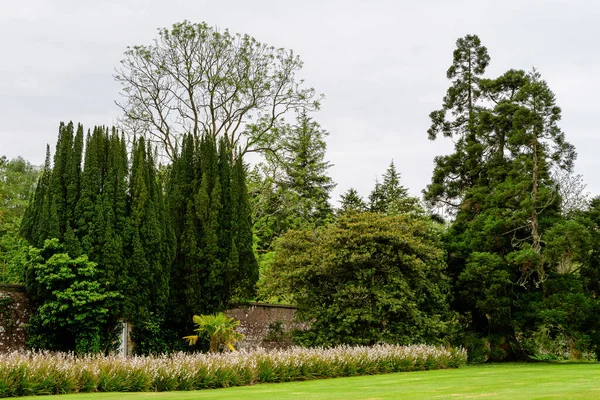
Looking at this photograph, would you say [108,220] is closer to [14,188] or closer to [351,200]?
[351,200]

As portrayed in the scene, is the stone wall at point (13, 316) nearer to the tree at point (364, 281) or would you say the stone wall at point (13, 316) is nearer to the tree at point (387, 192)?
the tree at point (364, 281)

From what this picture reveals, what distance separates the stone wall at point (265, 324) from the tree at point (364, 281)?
4.20ft

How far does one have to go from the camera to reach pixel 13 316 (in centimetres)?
1680

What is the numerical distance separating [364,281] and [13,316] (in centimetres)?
1102

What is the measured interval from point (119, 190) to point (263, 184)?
14.1m

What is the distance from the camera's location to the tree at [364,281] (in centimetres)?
2161

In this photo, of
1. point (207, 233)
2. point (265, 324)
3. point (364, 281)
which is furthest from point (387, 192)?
point (207, 233)

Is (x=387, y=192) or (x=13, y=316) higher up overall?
(x=387, y=192)

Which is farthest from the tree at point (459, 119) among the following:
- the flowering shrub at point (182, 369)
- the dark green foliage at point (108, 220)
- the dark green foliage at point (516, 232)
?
the dark green foliage at point (108, 220)

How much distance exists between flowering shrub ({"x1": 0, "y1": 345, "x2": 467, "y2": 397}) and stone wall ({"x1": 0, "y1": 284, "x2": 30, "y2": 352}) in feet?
5.28

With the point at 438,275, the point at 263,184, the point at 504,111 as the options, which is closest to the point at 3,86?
the point at 263,184

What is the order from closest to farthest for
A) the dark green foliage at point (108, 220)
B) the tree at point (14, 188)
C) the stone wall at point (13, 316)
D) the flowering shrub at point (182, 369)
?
the flowering shrub at point (182, 369) < the stone wall at point (13, 316) < the dark green foliage at point (108, 220) < the tree at point (14, 188)

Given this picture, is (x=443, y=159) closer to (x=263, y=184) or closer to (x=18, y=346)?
(x=263, y=184)

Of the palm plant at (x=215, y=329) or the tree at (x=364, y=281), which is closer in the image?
the palm plant at (x=215, y=329)
